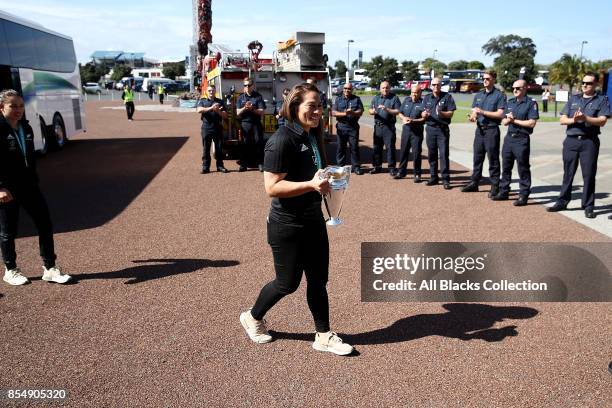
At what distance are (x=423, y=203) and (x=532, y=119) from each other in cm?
209

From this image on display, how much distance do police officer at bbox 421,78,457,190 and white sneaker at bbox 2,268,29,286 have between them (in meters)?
7.10

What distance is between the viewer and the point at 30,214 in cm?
508

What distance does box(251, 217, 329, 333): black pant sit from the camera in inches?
138

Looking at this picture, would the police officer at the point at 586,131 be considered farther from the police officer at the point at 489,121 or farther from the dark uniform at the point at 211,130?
the dark uniform at the point at 211,130

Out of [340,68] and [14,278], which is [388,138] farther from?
[340,68]

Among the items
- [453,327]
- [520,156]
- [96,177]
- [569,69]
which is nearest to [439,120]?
[520,156]

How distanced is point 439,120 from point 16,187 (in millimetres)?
7067

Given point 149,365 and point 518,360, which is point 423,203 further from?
point 149,365

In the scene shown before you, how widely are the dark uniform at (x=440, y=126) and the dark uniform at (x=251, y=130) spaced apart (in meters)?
3.75

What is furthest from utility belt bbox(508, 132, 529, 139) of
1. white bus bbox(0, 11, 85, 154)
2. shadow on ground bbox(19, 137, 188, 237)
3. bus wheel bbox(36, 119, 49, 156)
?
bus wheel bbox(36, 119, 49, 156)

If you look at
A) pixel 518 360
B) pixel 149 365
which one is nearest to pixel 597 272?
pixel 518 360

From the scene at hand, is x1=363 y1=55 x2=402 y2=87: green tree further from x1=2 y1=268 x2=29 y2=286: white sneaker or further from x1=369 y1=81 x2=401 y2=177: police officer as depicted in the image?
x1=2 y1=268 x2=29 y2=286: white sneaker

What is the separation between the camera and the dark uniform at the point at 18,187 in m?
4.85

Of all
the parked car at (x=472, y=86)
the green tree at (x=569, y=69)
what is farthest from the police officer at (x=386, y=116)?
the parked car at (x=472, y=86)
